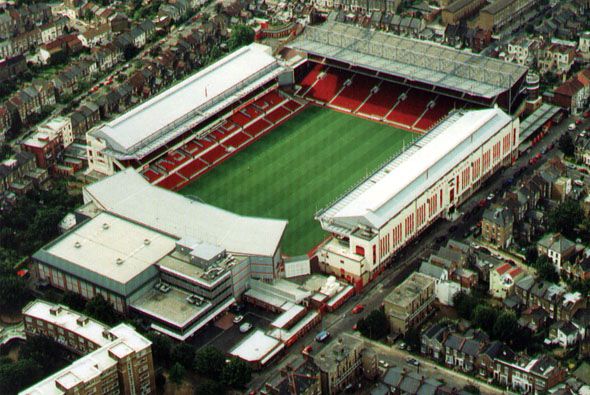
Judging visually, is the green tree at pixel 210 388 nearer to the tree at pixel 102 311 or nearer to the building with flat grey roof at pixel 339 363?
the building with flat grey roof at pixel 339 363

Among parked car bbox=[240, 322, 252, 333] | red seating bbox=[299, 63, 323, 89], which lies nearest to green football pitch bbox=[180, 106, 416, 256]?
red seating bbox=[299, 63, 323, 89]

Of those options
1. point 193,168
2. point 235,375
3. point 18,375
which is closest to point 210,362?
→ point 235,375

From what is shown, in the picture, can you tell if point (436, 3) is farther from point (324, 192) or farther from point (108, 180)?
point (108, 180)

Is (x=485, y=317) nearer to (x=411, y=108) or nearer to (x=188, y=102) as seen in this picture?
(x=411, y=108)

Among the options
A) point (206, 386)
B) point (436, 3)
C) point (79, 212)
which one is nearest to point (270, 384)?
point (206, 386)

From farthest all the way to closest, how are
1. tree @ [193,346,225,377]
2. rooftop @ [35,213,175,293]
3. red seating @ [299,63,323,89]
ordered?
red seating @ [299,63,323,89] < rooftop @ [35,213,175,293] < tree @ [193,346,225,377]

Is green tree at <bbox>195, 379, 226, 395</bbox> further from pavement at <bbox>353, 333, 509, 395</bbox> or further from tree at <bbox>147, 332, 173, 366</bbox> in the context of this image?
pavement at <bbox>353, 333, 509, 395</bbox>

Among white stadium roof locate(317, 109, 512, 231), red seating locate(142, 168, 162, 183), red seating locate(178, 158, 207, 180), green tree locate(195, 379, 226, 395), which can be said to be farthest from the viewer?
red seating locate(178, 158, 207, 180)
